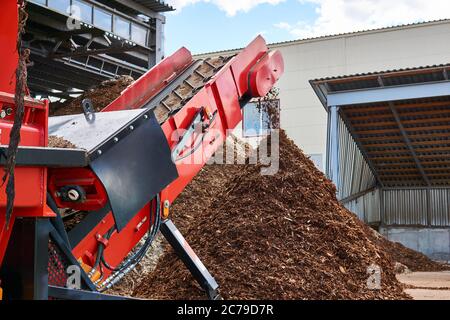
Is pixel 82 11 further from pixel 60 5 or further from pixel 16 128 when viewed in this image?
pixel 16 128

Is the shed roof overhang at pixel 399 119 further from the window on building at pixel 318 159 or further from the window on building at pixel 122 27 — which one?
the window on building at pixel 318 159

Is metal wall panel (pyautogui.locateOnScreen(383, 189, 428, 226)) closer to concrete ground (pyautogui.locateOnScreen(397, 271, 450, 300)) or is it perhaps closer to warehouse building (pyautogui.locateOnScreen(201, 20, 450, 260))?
warehouse building (pyautogui.locateOnScreen(201, 20, 450, 260))

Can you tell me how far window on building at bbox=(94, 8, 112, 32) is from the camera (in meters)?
10.6

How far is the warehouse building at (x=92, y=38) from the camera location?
10.5 metres

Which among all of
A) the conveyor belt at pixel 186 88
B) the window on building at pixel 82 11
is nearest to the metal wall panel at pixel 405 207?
the window on building at pixel 82 11

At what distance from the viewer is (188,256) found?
4723 mm

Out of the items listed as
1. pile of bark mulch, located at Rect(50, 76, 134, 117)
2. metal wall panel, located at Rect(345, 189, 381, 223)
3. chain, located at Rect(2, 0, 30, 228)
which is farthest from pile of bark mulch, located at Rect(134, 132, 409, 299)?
metal wall panel, located at Rect(345, 189, 381, 223)

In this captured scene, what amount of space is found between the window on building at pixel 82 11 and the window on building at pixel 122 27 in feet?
2.18

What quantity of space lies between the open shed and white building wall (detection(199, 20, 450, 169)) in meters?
6.84

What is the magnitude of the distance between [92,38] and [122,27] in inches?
25.9
